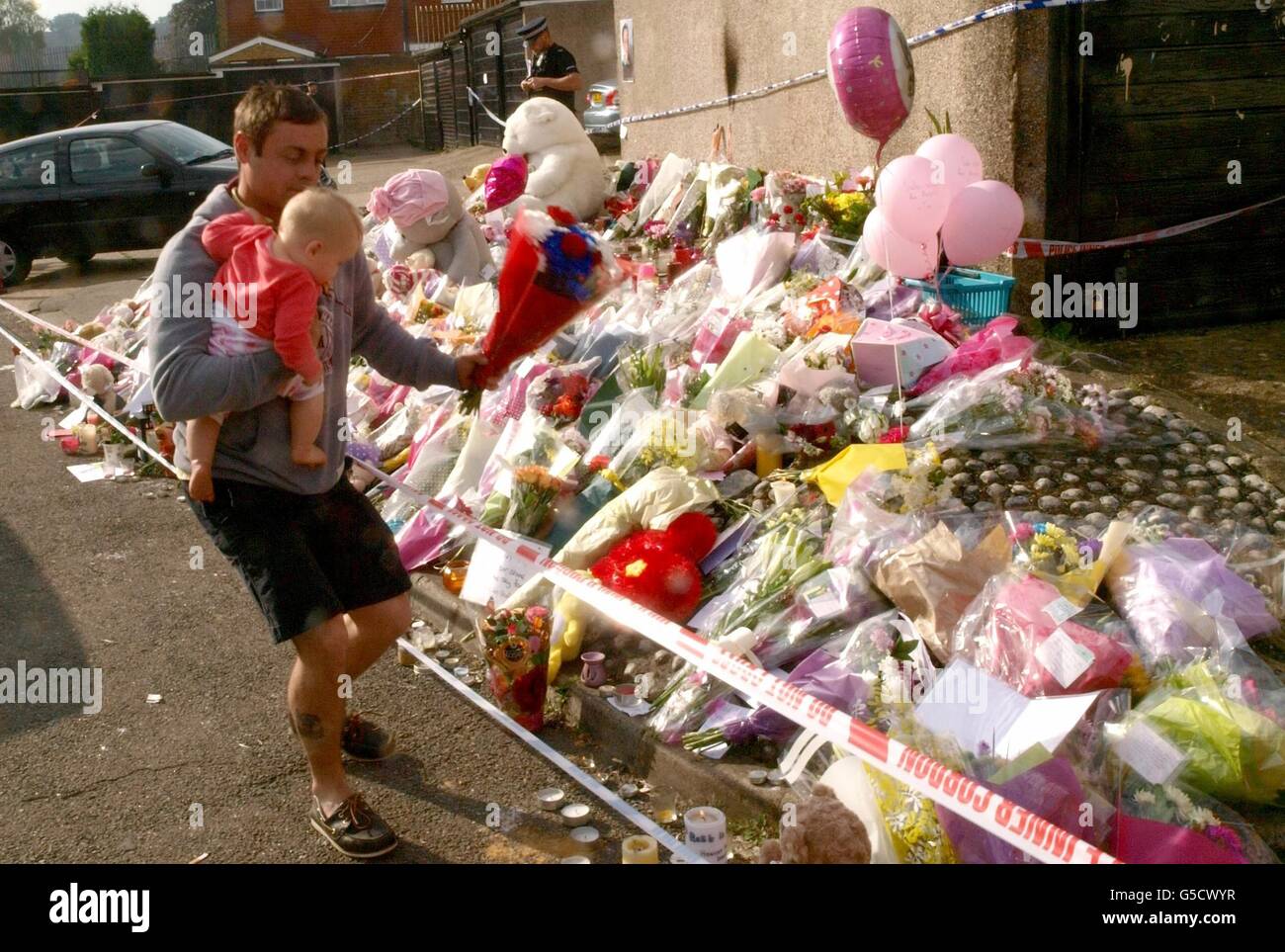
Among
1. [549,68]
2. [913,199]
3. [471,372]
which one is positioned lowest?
[471,372]

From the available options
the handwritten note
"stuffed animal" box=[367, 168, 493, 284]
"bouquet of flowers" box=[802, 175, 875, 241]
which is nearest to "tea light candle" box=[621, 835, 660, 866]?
the handwritten note

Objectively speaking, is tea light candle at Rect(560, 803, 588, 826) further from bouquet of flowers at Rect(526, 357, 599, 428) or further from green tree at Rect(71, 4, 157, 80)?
green tree at Rect(71, 4, 157, 80)

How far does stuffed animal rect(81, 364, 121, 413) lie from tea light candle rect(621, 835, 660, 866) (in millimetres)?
6317

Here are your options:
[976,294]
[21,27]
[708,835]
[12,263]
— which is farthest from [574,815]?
[21,27]

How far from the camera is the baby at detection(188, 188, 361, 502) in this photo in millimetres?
2832

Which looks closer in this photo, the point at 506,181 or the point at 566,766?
the point at 566,766

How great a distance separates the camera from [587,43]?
21703 millimetres

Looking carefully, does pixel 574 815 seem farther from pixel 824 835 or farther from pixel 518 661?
pixel 824 835

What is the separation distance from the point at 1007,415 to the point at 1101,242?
2355 mm

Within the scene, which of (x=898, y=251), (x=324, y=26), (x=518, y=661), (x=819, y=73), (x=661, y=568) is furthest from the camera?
(x=324, y=26)

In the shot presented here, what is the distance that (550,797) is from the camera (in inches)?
141

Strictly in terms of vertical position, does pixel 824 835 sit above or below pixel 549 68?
below

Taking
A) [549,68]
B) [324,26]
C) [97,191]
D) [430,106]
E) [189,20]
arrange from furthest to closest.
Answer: [189,20] → [324,26] → [430,106] → [97,191] → [549,68]

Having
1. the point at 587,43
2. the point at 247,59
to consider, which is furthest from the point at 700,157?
the point at 247,59
